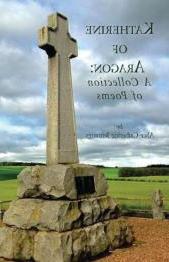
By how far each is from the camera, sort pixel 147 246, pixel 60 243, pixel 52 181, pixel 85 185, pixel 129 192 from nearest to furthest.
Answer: pixel 60 243, pixel 52 181, pixel 85 185, pixel 147 246, pixel 129 192

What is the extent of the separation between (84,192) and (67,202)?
84 cm

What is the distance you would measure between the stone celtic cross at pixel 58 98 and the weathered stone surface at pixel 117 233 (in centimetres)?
200

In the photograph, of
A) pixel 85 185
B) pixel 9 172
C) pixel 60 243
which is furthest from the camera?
pixel 9 172

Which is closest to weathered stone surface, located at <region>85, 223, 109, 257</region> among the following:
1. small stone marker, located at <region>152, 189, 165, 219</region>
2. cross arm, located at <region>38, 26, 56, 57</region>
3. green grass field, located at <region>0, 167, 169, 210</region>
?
cross arm, located at <region>38, 26, 56, 57</region>

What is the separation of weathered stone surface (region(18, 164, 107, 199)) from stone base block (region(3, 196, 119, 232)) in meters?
0.16

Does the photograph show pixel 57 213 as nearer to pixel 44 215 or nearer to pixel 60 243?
pixel 44 215

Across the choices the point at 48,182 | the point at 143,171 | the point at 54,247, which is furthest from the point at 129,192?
the point at 54,247

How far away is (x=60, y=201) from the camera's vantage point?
11.2m

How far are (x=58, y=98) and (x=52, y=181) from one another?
2.19 metres

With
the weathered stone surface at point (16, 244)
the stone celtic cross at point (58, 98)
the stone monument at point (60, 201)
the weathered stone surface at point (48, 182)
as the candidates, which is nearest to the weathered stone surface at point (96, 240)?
the stone monument at point (60, 201)

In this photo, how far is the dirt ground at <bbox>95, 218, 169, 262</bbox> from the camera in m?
11.5

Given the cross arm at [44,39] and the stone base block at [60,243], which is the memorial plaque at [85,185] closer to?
the stone base block at [60,243]

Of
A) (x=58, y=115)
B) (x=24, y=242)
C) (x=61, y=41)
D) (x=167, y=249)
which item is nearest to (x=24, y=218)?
(x=24, y=242)

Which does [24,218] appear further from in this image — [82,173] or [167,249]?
[167,249]
